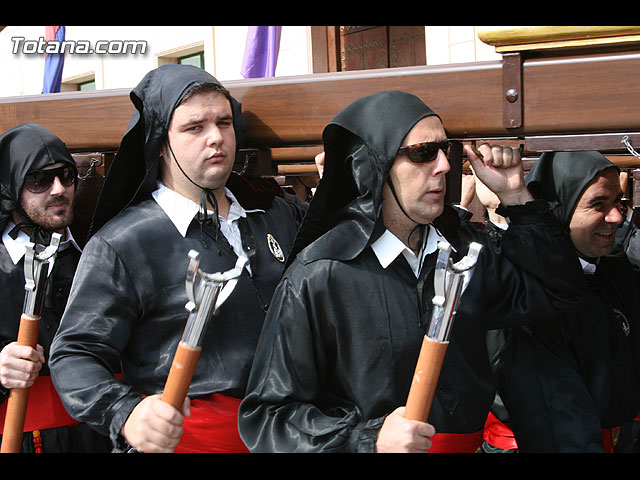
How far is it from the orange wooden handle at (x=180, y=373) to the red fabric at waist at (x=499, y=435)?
1.73 meters

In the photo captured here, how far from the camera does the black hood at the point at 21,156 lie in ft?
10.1

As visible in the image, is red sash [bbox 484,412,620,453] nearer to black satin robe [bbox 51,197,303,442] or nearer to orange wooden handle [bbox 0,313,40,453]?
black satin robe [bbox 51,197,303,442]

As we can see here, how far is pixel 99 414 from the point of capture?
2211 millimetres

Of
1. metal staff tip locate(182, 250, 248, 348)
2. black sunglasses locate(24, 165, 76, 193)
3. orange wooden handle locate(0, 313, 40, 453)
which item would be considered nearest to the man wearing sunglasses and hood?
black sunglasses locate(24, 165, 76, 193)

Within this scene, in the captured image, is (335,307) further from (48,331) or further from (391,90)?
(48,331)

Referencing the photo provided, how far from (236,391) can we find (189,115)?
92cm

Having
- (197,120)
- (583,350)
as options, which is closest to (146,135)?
(197,120)

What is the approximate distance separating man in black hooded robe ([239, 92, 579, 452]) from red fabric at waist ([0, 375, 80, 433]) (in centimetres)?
143

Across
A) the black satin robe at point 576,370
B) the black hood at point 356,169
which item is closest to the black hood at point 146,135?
the black hood at point 356,169

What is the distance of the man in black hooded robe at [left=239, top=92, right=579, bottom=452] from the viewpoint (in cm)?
206

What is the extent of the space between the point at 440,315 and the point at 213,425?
1.06 m

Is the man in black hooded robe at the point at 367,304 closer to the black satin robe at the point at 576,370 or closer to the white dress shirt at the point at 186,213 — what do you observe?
the white dress shirt at the point at 186,213
